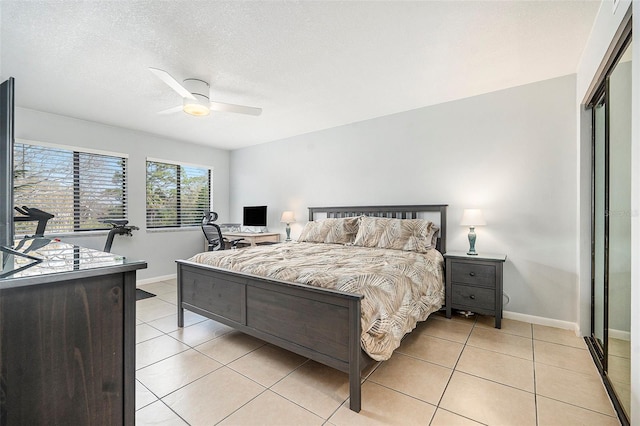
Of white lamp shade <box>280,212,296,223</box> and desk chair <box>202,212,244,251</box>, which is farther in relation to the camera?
white lamp shade <box>280,212,296,223</box>

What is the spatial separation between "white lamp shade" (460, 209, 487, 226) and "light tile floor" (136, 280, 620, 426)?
44.2 inches

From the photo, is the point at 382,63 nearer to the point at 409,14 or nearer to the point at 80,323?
the point at 409,14

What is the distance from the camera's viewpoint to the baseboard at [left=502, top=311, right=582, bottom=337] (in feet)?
9.51

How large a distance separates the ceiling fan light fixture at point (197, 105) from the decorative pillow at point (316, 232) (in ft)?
7.02

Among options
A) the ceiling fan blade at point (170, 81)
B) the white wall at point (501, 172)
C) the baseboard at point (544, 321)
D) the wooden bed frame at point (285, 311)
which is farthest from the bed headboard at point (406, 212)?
the ceiling fan blade at point (170, 81)

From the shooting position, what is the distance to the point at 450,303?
3209mm

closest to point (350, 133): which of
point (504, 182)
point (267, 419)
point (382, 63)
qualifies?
point (382, 63)

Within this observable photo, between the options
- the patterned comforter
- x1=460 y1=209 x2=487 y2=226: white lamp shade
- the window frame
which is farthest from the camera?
the window frame

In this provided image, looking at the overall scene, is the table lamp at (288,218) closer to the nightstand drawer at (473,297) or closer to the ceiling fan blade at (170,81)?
the ceiling fan blade at (170,81)

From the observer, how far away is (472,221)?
3.17 m

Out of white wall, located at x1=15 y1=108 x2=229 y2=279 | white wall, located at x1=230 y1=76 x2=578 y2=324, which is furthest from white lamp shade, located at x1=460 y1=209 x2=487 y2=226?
white wall, located at x1=15 y1=108 x2=229 y2=279

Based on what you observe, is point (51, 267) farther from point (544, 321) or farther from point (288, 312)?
point (544, 321)

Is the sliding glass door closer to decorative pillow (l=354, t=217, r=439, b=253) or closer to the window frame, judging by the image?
decorative pillow (l=354, t=217, r=439, b=253)

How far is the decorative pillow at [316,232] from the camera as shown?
13.6ft
